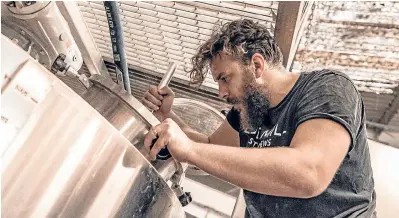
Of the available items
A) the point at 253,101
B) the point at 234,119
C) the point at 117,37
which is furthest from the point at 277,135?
the point at 117,37

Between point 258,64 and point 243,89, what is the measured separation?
122mm

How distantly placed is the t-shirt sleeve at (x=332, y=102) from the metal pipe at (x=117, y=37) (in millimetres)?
716

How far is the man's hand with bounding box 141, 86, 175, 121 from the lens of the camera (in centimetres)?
178

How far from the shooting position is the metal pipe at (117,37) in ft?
4.96

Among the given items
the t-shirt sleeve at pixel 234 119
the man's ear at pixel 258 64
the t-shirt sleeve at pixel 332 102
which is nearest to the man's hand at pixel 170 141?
the t-shirt sleeve at pixel 332 102

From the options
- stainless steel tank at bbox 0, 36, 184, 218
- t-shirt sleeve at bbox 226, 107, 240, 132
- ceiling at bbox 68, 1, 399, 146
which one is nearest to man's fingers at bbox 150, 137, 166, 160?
stainless steel tank at bbox 0, 36, 184, 218

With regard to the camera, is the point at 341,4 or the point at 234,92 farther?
the point at 341,4

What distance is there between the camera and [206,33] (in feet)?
7.80

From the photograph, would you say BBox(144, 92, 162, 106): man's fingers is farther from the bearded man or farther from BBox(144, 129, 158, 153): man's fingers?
BBox(144, 129, 158, 153): man's fingers

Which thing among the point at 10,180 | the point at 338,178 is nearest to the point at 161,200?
the point at 10,180

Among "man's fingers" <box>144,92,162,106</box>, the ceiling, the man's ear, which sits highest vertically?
the ceiling

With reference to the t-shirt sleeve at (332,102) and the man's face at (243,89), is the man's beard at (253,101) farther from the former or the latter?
the t-shirt sleeve at (332,102)

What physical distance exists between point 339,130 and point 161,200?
58 centimetres

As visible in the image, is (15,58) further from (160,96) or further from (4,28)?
(160,96)
